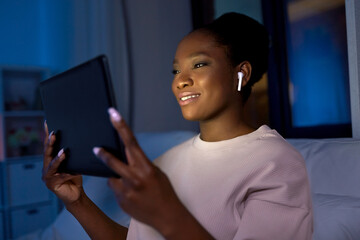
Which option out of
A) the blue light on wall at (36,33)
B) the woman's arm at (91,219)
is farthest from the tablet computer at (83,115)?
the blue light on wall at (36,33)

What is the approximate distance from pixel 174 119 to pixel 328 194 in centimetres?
173

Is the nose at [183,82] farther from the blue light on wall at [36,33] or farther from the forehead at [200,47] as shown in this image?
the blue light on wall at [36,33]

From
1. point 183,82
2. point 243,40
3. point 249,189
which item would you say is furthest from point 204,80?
point 249,189

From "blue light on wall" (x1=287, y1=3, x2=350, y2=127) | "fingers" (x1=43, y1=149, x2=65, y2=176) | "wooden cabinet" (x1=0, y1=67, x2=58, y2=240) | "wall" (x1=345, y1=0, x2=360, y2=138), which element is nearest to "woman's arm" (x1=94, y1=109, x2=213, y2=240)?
"fingers" (x1=43, y1=149, x2=65, y2=176)

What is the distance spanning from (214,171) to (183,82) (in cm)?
22

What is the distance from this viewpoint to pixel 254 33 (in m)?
0.88

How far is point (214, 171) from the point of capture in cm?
75

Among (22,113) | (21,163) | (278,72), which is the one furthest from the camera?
(22,113)

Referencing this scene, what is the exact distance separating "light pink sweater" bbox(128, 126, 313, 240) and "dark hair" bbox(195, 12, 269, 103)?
0.19 metres

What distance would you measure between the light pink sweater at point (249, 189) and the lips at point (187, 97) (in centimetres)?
12

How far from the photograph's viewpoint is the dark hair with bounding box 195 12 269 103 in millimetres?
847

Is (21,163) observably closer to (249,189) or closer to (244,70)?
(244,70)

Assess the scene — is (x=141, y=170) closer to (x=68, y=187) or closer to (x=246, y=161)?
(x=246, y=161)

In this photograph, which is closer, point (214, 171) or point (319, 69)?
point (214, 171)
